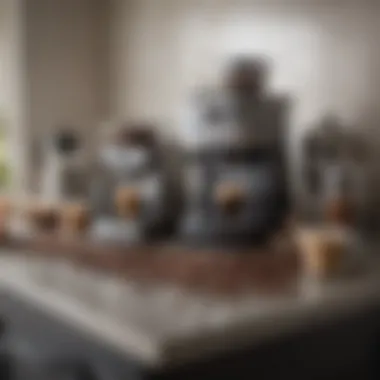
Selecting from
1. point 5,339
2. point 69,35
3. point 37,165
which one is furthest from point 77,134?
point 5,339

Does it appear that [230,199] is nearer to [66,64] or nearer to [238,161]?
[238,161]

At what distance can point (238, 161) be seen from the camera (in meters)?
1.61

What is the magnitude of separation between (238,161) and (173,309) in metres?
0.54

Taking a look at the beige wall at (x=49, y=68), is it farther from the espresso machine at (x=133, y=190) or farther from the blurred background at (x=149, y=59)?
the espresso machine at (x=133, y=190)

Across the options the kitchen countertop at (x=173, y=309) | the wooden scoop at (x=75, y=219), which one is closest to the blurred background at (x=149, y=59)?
the wooden scoop at (x=75, y=219)

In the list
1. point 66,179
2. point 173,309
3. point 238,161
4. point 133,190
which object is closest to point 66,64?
point 66,179

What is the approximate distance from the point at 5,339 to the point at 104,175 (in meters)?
0.49

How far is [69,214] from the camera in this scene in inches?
65.2

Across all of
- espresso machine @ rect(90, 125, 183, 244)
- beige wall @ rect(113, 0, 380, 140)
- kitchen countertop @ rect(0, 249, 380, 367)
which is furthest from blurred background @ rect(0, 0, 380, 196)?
kitchen countertop @ rect(0, 249, 380, 367)

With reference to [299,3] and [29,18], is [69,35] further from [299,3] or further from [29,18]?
[299,3]

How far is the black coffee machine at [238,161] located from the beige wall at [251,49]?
0.13 meters

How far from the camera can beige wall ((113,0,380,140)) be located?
1.62 meters

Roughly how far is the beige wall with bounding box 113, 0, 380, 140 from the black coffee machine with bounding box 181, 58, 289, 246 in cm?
13

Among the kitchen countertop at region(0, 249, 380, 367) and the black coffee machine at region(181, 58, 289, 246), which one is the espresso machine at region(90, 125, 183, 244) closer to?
the black coffee machine at region(181, 58, 289, 246)
